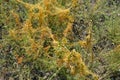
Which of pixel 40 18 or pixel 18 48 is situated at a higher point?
pixel 40 18

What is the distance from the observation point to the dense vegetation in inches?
107

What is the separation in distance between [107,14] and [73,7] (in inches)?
20.3

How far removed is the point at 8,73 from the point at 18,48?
11.5 inches

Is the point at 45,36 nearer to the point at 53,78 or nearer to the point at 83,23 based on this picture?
the point at 53,78

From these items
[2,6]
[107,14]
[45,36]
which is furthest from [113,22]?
[2,6]

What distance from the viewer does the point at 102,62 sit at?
119 inches

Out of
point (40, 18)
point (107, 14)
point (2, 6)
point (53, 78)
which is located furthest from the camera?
point (107, 14)

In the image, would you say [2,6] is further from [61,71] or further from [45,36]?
[61,71]

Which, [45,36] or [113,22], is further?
[113,22]

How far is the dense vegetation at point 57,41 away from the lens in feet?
8.92

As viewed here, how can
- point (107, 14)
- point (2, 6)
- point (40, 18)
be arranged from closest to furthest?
point (40, 18) → point (2, 6) → point (107, 14)

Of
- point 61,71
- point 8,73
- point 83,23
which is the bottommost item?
point 8,73

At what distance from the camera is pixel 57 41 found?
2.64 m

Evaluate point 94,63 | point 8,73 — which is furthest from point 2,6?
point 94,63
